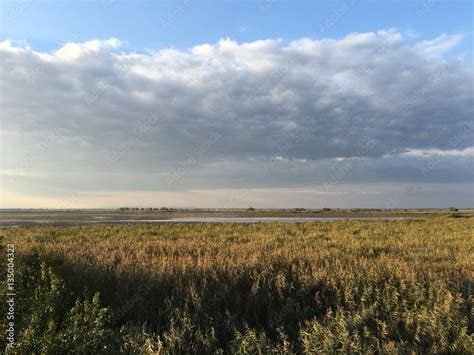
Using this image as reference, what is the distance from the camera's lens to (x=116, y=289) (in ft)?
27.8

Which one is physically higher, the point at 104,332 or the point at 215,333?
the point at 104,332

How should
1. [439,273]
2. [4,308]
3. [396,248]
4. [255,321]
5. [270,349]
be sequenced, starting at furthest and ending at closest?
[396,248]
[439,273]
[255,321]
[4,308]
[270,349]

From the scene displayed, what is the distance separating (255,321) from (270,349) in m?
1.46

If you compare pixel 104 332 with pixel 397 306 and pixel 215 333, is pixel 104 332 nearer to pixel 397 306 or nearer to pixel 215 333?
pixel 215 333

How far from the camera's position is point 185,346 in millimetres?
6195

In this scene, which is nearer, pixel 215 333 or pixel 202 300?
pixel 215 333

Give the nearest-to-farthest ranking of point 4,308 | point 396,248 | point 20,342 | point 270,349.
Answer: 1. point 20,342
2. point 270,349
3. point 4,308
4. point 396,248

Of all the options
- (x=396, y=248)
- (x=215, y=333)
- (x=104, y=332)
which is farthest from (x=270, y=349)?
(x=396, y=248)

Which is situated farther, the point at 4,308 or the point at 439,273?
the point at 439,273

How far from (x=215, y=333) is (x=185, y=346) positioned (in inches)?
31.8

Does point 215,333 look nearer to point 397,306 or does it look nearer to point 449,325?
point 397,306

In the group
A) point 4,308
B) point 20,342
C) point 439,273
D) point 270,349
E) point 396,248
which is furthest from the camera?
point 396,248

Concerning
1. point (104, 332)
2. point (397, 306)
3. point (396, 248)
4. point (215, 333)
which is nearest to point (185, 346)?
point (215, 333)

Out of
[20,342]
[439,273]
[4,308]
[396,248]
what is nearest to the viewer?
[20,342]
